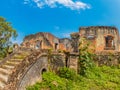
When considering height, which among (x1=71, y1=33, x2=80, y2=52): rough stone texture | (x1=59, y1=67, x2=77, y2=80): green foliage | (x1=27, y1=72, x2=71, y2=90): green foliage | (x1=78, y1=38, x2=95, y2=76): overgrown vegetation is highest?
(x1=71, y1=33, x2=80, y2=52): rough stone texture

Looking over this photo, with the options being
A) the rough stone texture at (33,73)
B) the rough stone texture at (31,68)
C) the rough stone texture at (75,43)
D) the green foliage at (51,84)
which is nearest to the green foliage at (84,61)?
the rough stone texture at (75,43)

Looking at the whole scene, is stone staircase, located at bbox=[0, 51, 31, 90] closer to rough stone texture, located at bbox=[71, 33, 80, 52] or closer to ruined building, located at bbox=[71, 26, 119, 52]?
rough stone texture, located at bbox=[71, 33, 80, 52]


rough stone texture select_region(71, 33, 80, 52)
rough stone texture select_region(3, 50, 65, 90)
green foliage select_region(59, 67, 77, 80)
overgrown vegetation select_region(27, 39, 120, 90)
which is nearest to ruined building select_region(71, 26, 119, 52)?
rough stone texture select_region(71, 33, 80, 52)

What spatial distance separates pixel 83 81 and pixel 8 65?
4468 mm

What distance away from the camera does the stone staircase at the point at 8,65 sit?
1122cm

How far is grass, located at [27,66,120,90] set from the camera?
12.9 metres

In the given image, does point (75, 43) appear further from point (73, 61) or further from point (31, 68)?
point (31, 68)

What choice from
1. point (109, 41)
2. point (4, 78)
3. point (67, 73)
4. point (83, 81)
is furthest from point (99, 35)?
point (4, 78)

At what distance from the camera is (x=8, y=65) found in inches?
520

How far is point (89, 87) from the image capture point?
13.3 metres

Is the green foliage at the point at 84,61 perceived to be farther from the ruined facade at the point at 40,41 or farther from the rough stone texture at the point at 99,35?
the ruined facade at the point at 40,41

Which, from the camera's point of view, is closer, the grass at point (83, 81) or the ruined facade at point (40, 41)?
the grass at point (83, 81)

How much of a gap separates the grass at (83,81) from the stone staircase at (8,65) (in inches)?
55.0

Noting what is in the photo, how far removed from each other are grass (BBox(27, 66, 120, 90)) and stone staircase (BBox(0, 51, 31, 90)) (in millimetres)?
1398
